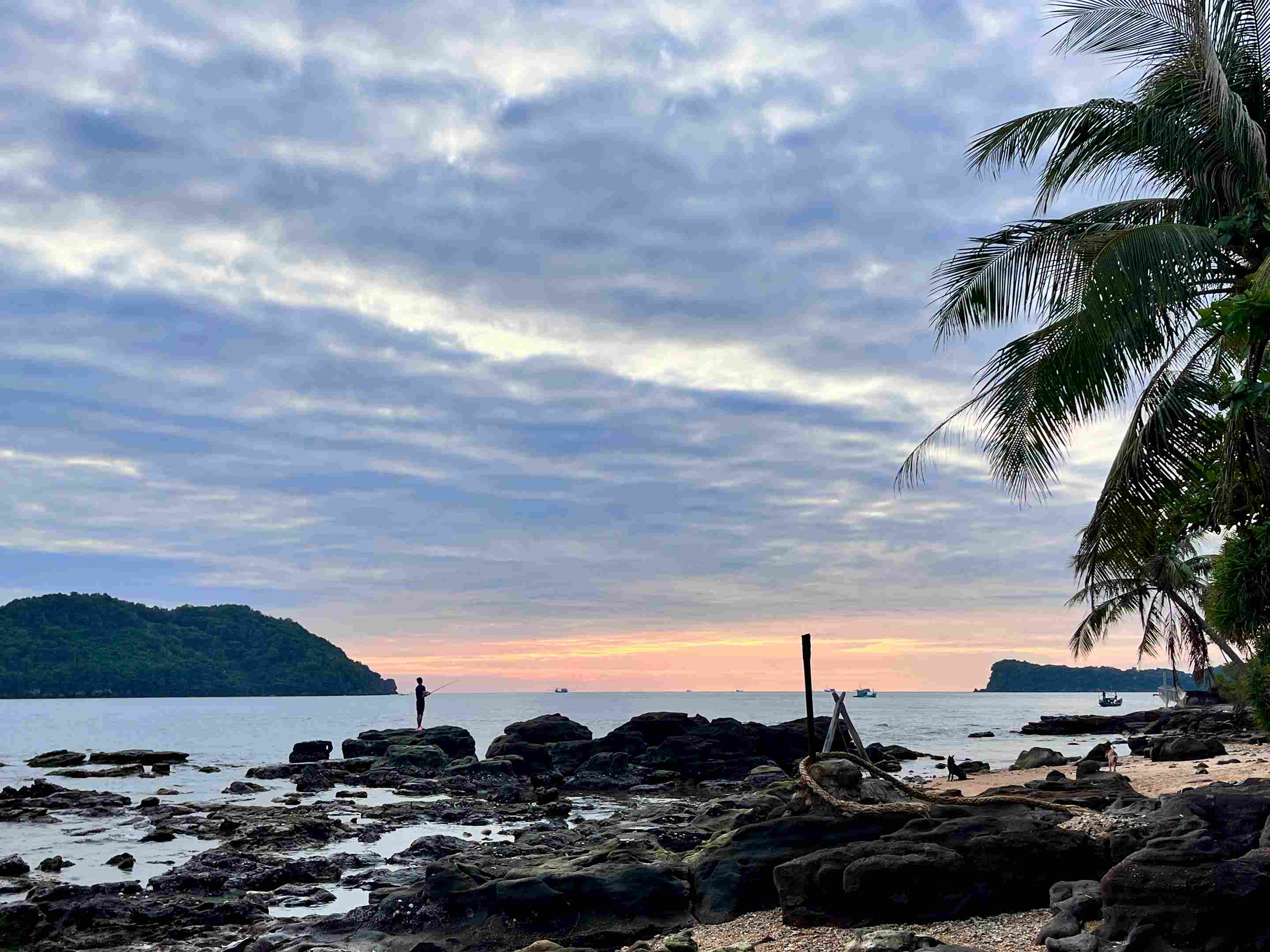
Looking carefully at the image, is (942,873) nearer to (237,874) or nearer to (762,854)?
(762,854)

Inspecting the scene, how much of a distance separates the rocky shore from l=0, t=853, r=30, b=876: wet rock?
0.05 m

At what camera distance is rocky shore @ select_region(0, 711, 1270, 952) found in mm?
8578

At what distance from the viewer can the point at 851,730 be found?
16156 mm

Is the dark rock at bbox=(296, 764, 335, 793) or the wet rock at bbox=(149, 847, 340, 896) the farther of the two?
the dark rock at bbox=(296, 764, 335, 793)

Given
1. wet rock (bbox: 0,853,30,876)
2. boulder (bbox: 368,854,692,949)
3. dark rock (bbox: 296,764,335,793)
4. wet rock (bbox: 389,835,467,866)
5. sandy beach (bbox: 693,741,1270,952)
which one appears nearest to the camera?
sandy beach (bbox: 693,741,1270,952)

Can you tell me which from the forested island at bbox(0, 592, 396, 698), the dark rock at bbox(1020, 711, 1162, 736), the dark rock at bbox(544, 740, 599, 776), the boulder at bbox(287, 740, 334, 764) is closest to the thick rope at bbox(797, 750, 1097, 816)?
the dark rock at bbox(544, 740, 599, 776)

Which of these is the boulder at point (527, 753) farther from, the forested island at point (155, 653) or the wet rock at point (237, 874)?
the forested island at point (155, 653)

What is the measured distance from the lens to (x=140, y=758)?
50688mm

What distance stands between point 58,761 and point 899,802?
167 ft

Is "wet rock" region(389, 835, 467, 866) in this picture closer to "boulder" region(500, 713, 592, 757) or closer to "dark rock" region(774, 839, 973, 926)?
"dark rock" region(774, 839, 973, 926)

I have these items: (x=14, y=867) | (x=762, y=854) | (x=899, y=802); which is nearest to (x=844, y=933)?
(x=762, y=854)

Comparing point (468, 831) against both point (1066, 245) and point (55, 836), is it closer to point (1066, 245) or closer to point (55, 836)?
point (55, 836)

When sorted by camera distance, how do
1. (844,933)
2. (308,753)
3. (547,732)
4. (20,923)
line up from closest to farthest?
(844,933), (20,923), (547,732), (308,753)

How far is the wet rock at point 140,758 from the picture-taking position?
166ft
